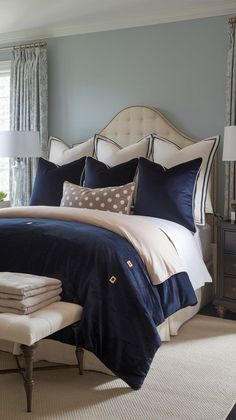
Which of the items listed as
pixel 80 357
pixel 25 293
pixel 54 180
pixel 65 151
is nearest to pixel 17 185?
pixel 65 151

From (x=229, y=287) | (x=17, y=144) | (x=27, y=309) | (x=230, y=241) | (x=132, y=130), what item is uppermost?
(x=132, y=130)

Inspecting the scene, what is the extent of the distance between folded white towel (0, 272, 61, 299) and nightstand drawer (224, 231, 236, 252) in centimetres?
158

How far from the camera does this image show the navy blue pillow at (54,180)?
408 cm

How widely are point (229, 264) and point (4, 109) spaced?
3.28 metres

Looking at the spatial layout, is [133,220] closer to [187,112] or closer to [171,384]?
[171,384]

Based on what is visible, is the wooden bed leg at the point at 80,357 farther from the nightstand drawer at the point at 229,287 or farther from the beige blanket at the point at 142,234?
the nightstand drawer at the point at 229,287

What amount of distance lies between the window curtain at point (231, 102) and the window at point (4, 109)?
2595mm

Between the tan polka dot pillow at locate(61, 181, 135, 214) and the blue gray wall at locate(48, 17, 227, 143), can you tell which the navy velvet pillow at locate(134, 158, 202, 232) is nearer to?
the tan polka dot pillow at locate(61, 181, 135, 214)

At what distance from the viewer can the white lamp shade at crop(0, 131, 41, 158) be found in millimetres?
4656

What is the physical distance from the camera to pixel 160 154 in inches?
164

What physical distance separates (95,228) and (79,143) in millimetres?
2261

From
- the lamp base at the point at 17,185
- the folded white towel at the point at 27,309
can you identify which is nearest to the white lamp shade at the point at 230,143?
the folded white towel at the point at 27,309

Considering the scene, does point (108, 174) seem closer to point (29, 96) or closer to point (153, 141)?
point (153, 141)

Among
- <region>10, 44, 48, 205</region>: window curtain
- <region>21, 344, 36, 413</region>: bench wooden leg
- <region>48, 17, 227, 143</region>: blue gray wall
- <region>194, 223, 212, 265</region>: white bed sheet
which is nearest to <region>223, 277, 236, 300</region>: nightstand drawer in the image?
<region>194, 223, 212, 265</region>: white bed sheet
